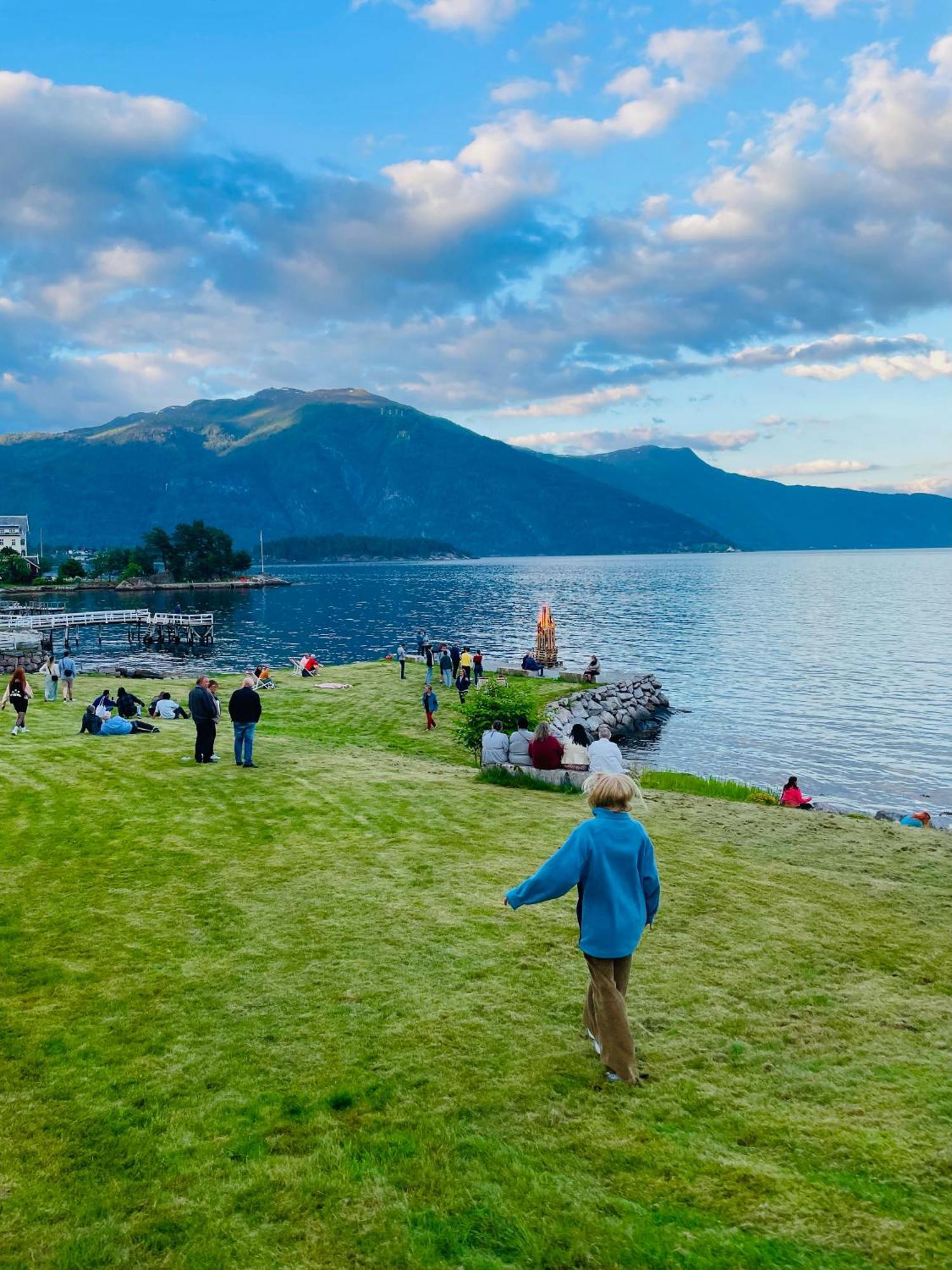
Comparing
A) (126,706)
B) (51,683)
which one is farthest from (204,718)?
(51,683)

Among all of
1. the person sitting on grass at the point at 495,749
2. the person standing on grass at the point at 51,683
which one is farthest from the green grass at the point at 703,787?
the person standing on grass at the point at 51,683

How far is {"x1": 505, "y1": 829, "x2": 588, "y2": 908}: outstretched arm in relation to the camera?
627 cm

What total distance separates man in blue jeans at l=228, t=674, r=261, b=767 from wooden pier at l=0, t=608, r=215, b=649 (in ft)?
236

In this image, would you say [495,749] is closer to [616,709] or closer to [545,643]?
[616,709]

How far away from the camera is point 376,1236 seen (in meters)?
4.83

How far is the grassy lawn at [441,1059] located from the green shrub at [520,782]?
4.34 m

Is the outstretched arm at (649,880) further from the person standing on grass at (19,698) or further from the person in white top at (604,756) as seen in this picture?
the person standing on grass at (19,698)

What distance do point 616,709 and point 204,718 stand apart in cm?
2726

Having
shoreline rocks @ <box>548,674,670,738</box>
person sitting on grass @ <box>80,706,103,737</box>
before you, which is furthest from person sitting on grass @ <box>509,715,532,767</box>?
shoreline rocks @ <box>548,674,670,738</box>

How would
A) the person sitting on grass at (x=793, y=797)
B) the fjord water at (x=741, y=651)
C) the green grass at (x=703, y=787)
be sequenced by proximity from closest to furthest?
the green grass at (x=703, y=787) < the person sitting on grass at (x=793, y=797) < the fjord water at (x=741, y=651)

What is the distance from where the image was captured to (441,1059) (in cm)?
686

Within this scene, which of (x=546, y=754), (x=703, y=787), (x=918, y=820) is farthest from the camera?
(x=703, y=787)

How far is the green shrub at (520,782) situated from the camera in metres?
18.4

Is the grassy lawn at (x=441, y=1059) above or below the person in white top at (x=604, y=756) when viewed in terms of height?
below
